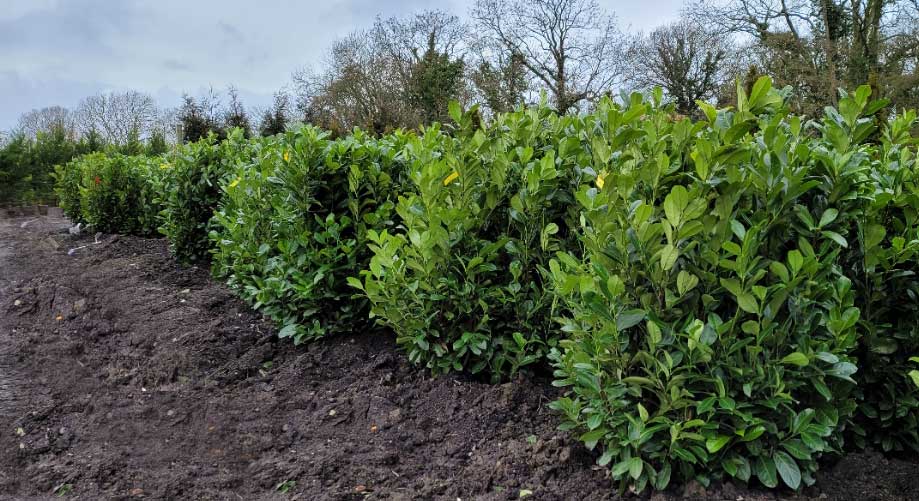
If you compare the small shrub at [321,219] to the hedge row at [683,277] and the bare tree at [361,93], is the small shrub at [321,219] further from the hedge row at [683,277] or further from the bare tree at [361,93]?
the bare tree at [361,93]

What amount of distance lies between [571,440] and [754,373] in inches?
30.5

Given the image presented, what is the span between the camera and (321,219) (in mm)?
3896

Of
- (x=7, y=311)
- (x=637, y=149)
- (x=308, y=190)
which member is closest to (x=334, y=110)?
(x=7, y=311)

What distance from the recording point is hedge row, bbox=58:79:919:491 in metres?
2.08

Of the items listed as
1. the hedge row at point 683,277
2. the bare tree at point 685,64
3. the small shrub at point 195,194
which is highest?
the bare tree at point 685,64

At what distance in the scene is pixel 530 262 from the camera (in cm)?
296

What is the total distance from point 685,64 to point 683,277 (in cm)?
2712

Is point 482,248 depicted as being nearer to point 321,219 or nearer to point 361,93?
point 321,219

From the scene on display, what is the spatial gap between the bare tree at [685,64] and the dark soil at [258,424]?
2462 centimetres

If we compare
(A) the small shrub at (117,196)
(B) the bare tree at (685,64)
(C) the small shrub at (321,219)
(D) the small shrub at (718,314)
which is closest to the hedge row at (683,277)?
(D) the small shrub at (718,314)

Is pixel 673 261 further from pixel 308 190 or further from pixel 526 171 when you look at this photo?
pixel 308 190

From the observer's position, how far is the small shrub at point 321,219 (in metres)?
3.81

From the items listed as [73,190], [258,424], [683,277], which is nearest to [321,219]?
[258,424]

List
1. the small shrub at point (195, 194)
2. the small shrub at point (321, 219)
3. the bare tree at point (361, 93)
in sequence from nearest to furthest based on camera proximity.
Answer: the small shrub at point (321, 219) → the small shrub at point (195, 194) → the bare tree at point (361, 93)
